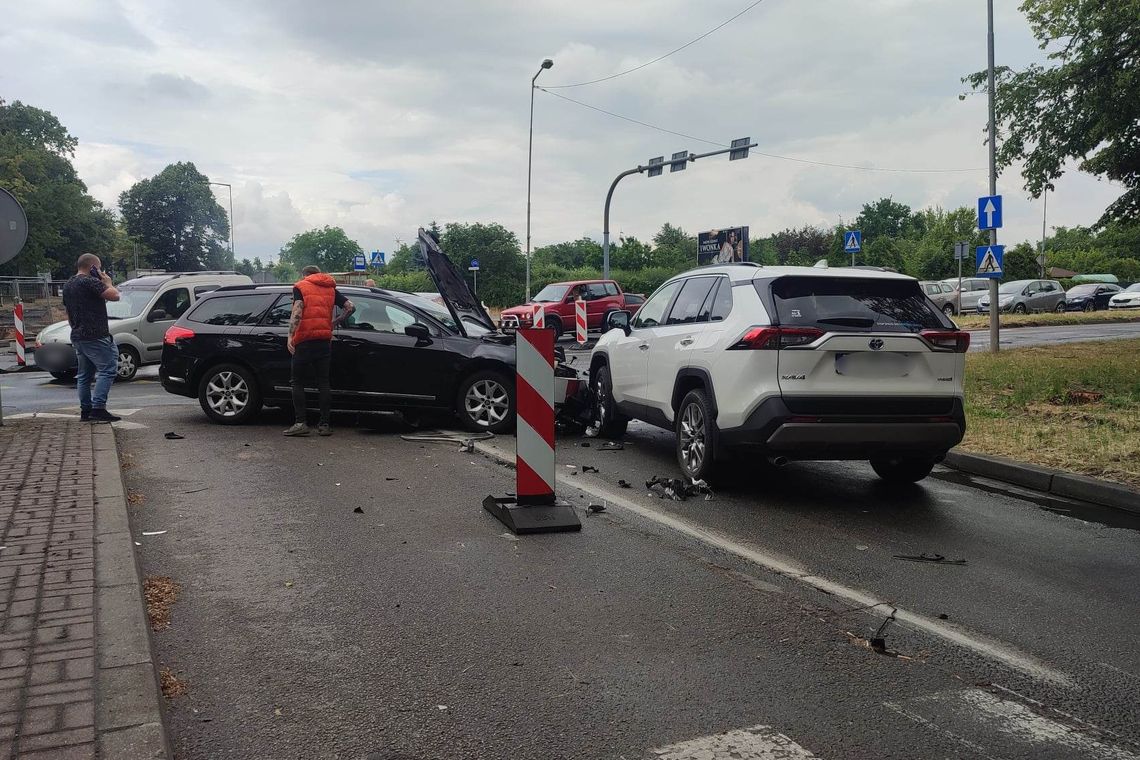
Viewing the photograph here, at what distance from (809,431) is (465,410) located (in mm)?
4656

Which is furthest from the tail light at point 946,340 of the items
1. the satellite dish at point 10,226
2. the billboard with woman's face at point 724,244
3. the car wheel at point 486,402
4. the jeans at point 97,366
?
the billboard with woman's face at point 724,244

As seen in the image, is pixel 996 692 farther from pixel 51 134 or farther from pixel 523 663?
pixel 51 134

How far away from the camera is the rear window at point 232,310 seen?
1056cm

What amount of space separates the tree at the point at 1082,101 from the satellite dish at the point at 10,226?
15.8m

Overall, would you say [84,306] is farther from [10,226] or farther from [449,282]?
[449,282]

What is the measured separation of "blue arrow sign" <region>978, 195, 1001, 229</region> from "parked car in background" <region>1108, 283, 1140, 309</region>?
31.9 m

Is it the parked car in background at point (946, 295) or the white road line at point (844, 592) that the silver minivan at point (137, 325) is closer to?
the white road line at point (844, 592)

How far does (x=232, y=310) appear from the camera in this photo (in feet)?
34.8

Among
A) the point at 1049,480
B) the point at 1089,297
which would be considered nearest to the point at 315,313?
the point at 1049,480

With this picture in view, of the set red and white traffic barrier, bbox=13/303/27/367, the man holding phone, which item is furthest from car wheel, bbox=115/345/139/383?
the man holding phone

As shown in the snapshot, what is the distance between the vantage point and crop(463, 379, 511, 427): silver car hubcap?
10.2 m

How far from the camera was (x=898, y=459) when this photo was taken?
749 cm

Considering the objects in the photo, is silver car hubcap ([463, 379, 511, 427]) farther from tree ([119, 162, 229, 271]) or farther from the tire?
tree ([119, 162, 229, 271])

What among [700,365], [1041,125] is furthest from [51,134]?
[700,365]
